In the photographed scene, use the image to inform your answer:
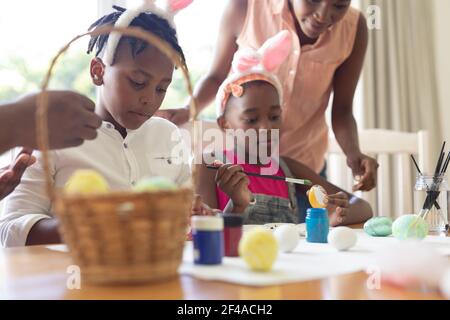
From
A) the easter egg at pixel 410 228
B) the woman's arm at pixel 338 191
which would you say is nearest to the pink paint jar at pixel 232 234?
the easter egg at pixel 410 228

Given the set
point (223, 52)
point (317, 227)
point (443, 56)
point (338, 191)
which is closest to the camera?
point (317, 227)

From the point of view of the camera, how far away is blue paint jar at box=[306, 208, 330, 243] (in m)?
0.86

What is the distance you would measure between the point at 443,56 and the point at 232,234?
2312mm

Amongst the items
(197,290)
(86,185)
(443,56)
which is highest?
(443,56)

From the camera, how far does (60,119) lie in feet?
2.53

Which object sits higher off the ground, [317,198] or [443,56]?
[443,56]

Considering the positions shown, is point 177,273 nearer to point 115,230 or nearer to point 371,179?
point 115,230

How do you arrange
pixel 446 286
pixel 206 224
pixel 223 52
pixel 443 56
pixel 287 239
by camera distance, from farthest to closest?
pixel 443 56
pixel 223 52
pixel 287 239
pixel 206 224
pixel 446 286

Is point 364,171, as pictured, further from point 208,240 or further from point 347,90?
point 208,240

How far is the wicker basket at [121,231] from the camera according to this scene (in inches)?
19.5

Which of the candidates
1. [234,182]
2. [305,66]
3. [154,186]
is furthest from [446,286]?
[305,66]

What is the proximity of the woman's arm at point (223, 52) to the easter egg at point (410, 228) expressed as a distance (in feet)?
2.53

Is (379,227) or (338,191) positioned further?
(338,191)

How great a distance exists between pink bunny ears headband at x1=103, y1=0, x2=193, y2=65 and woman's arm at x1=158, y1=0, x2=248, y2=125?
1.25 ft
